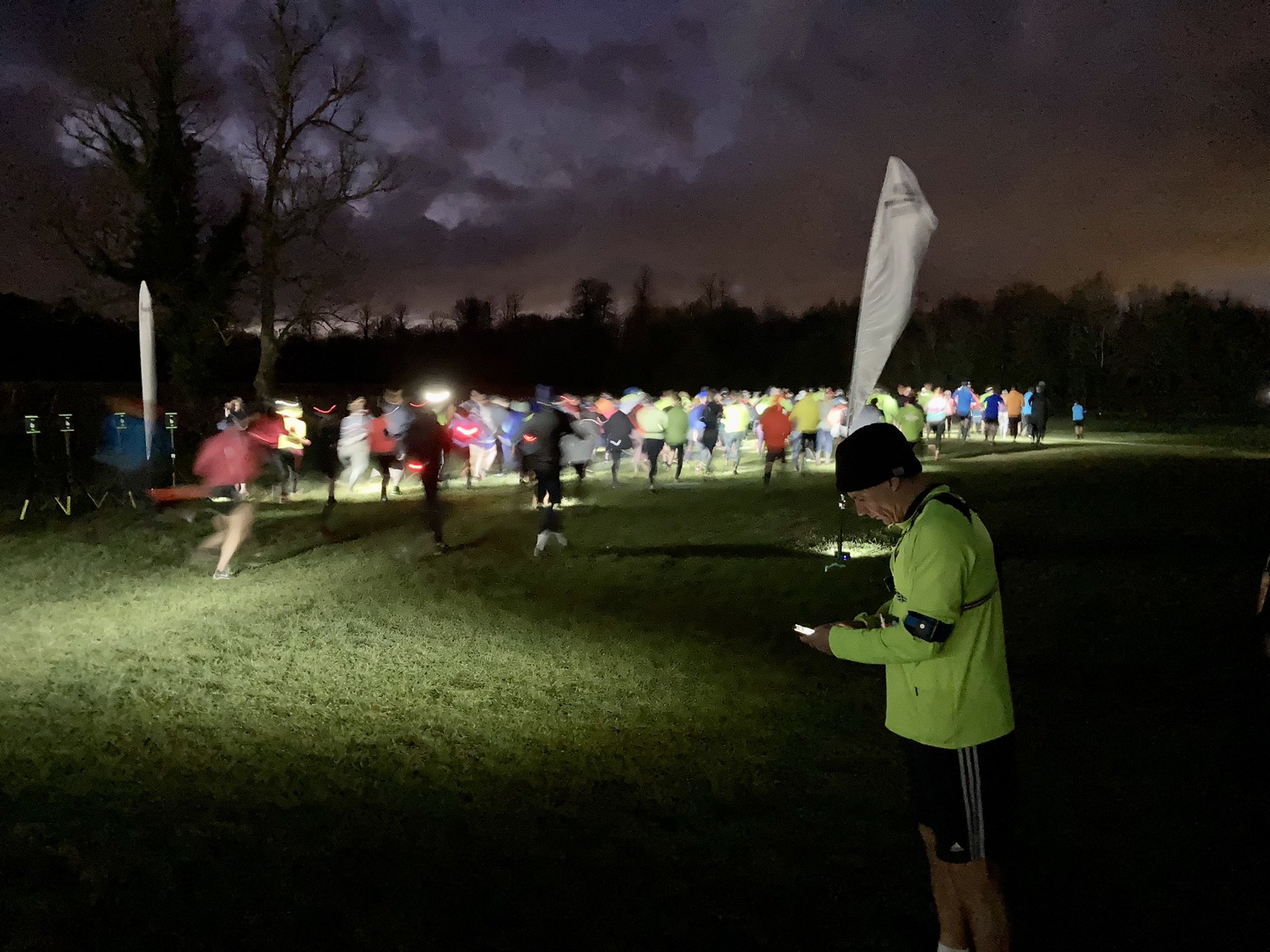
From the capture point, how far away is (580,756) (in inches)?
211

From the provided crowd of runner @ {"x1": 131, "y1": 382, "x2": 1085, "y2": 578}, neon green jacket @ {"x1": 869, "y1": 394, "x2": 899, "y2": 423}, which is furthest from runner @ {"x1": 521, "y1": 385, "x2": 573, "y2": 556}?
neon green jacket @ {"x1": 869, "y1": 394, "x2": 899, "y2": 423}

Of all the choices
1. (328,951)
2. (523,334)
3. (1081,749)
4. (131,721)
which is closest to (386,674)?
(131,721)

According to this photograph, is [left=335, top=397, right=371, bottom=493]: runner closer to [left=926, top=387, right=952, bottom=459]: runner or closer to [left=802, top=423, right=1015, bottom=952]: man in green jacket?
[left=802, top=423, right=1015, bottom=952]: man in green jacket

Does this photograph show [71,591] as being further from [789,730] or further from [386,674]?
[789,730]

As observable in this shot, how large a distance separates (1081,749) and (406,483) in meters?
15.5

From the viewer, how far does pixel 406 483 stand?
61.6 ft

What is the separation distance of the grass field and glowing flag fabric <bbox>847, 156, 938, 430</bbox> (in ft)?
9.56

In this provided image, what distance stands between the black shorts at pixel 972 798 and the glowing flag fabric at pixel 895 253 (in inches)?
194

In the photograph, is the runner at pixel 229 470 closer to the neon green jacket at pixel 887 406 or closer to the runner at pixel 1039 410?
the neon green jacket at pixel 887 406

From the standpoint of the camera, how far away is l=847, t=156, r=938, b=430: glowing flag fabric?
7.58m

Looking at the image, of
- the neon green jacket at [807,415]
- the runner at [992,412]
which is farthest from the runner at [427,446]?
the runner at [992,412]

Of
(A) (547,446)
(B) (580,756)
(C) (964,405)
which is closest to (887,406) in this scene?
(C) (964,405)

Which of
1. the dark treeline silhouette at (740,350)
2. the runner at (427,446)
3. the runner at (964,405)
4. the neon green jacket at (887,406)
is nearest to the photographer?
the runner at (427,446)

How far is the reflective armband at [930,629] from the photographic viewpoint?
279 cm
